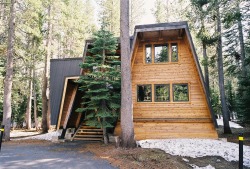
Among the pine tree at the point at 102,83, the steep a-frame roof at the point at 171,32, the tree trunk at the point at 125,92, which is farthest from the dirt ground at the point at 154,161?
the steep a-frame roof at the point at 171,32

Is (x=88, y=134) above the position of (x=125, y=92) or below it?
below

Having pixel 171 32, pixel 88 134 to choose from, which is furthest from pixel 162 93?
pixel 88 134

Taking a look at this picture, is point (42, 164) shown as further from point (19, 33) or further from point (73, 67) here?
point (19, 33)

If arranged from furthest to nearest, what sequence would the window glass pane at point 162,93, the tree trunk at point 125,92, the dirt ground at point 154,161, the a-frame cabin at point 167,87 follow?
the window glass pane at point 162,93 → the a-frame cabin at point 167,87 → the tree trunk at point 125,92 → the dirt ground at point 154,161

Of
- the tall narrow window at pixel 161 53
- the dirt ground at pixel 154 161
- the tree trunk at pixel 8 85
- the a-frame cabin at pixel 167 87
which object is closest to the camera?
the dirt ground at pixel 154 161

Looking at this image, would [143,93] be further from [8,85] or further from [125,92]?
[8,85]

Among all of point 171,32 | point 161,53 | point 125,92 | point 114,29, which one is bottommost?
point 125,92

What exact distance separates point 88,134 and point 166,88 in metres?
5.91

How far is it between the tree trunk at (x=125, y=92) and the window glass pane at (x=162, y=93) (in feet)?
12.5

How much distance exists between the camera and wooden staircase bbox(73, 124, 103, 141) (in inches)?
518

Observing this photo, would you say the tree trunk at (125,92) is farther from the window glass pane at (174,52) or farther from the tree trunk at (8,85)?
the tree trunk at (8,85)

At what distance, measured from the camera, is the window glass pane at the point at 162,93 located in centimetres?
1291

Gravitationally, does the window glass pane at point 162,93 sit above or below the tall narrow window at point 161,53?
below

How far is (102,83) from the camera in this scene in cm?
1093
